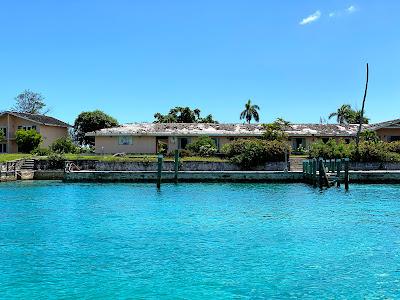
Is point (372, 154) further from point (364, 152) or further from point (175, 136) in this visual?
point (175, 136)

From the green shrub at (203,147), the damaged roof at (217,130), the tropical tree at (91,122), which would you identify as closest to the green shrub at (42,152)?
the damaged roof at (217,130)

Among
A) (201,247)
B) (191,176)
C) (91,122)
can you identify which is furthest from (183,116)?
(201,247)

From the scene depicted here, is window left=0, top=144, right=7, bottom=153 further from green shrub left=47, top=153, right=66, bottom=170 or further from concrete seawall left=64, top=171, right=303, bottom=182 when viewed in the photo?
concrete seawall left=64, top=171, right=303, bottom=182

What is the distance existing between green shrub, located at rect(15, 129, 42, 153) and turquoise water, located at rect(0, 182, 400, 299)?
28326mm

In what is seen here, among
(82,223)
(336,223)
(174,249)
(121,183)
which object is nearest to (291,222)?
(336,223)

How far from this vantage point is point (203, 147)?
5112cm

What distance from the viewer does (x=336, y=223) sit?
22.2 m

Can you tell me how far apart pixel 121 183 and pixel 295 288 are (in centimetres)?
3071

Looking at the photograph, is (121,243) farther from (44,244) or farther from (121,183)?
(121,183)

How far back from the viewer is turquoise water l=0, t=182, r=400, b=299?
12859 millimetres

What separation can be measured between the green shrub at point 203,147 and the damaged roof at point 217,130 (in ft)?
9.34

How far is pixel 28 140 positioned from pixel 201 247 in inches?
1818

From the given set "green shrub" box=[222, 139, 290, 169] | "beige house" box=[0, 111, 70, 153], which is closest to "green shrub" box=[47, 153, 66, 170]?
"green shrub" box=[222, 139, 290, 169]

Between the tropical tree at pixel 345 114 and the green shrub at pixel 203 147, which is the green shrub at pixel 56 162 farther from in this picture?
the tropical tree at pixel 345 114
